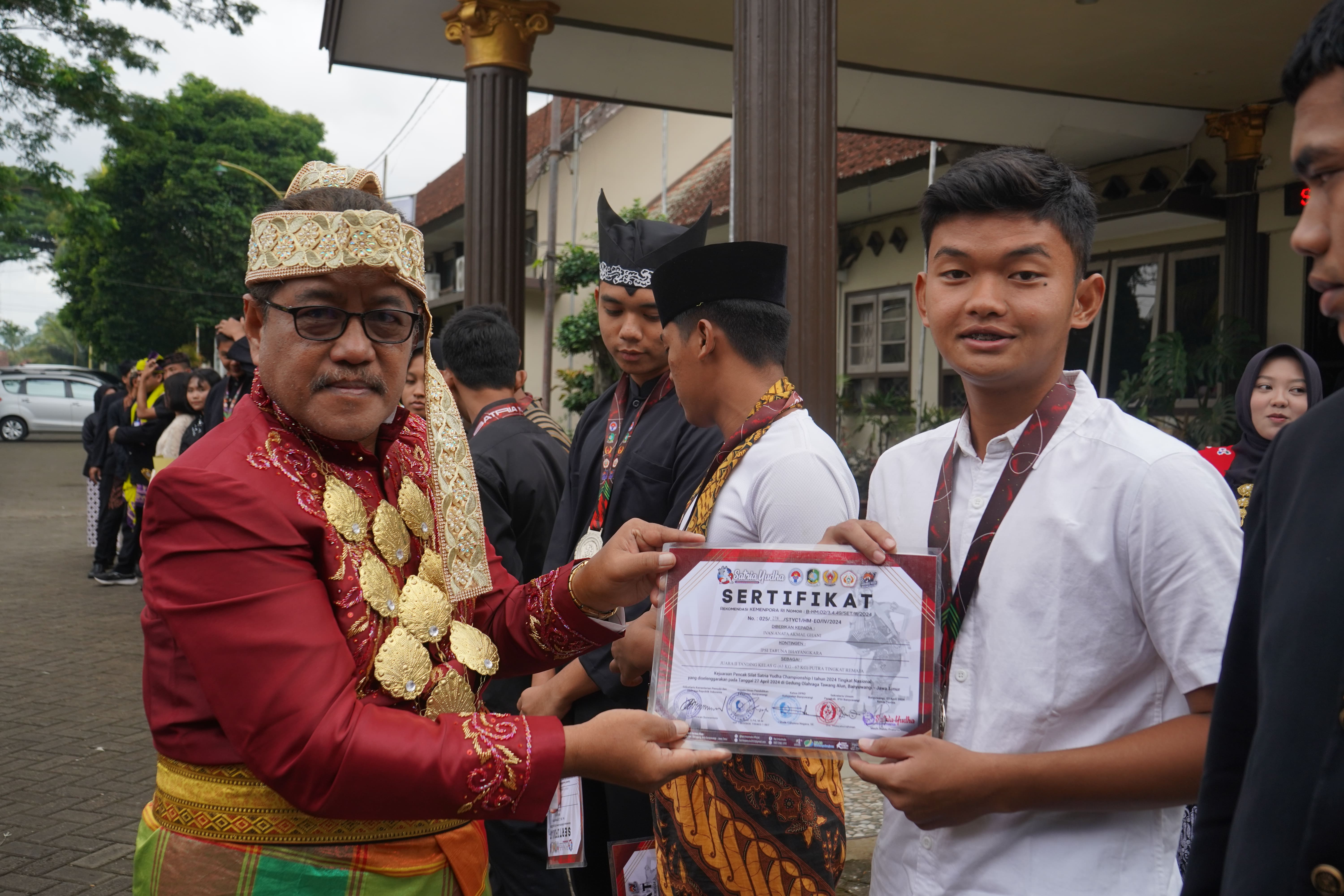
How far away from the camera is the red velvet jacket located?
64.8 inches

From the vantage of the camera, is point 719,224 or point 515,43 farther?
point 719,224

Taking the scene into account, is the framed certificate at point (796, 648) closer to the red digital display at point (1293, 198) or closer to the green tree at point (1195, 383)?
the green tree at point (1195, 383)

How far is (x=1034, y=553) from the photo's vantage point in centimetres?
171

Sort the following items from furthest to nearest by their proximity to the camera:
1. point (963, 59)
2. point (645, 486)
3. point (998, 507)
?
point (963, 59) → point (645, 486) → point (998, 507)

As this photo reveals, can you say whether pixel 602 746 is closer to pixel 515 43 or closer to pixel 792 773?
pixel 792 773

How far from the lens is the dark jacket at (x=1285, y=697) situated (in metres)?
1.05

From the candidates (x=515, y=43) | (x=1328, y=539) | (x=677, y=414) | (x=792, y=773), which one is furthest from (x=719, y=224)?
(x=1328, y=539)

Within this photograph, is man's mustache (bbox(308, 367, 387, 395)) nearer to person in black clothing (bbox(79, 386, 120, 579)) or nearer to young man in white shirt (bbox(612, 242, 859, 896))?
young man in white shirt (bbox(612, 242, 859, 896))

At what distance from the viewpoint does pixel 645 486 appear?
3338 mm

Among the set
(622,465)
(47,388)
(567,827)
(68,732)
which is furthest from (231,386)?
(47,388)

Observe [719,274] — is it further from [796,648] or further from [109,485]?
[109,485]

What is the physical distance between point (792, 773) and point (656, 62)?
8.53 m

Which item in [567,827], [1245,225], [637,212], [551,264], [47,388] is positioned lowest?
[567,827]

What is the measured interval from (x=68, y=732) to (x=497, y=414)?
164 inches
